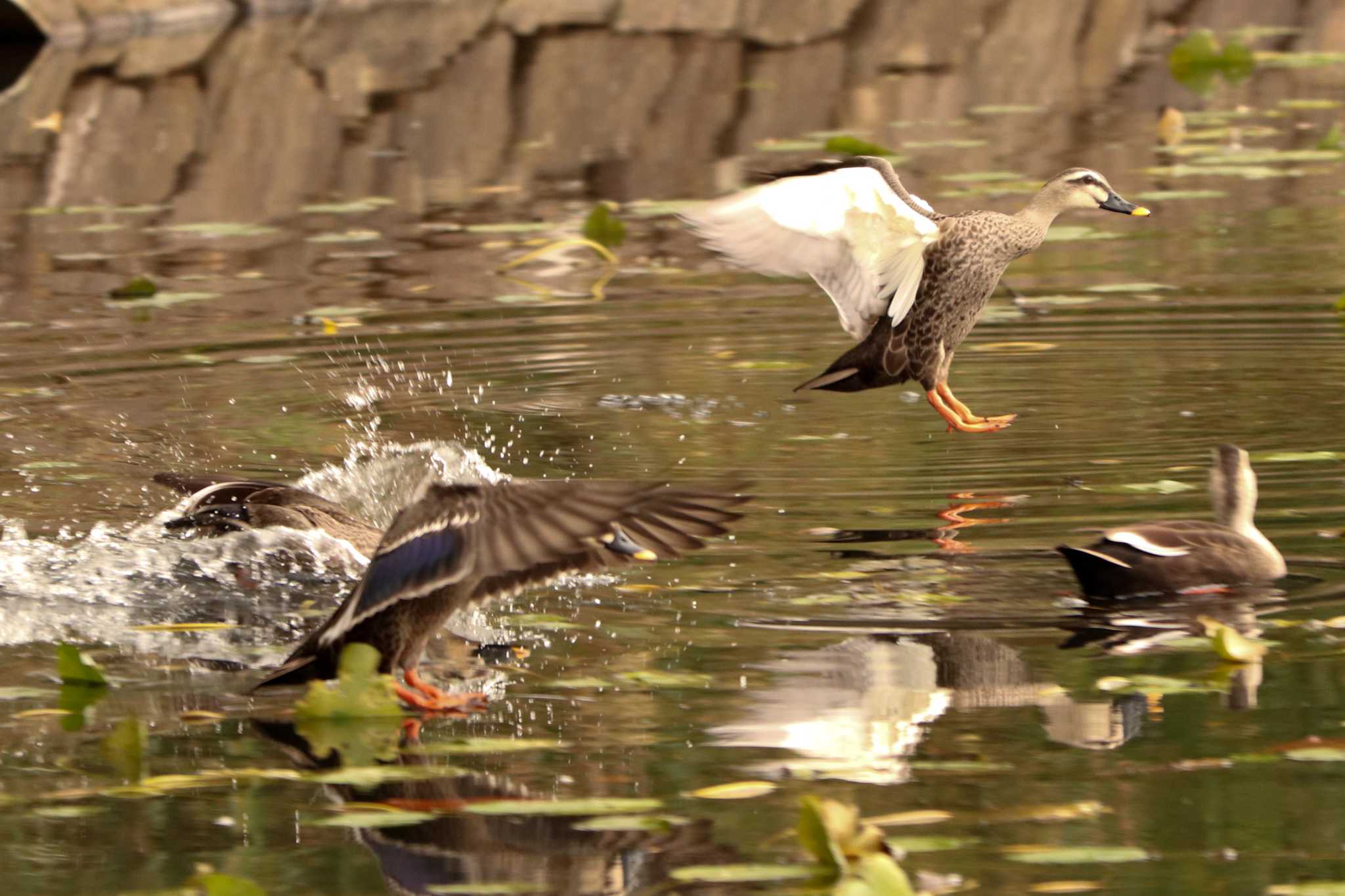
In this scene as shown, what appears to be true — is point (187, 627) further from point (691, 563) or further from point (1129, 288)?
point (1129, 288)

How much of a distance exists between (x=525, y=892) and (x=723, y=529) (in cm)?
132

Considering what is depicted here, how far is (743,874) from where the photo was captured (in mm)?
3699

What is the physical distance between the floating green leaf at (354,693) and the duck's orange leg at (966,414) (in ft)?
11.0

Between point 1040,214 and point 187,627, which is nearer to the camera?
point 187,627

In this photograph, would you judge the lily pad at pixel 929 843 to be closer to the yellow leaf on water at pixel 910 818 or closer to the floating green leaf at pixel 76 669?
the yellow leaf on water at pixel 910 818

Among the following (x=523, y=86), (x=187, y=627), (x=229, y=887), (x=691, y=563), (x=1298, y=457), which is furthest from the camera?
(x=523, y=86)

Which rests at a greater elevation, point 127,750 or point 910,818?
point 127,750

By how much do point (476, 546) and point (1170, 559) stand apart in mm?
1721

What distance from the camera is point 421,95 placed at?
682 inches

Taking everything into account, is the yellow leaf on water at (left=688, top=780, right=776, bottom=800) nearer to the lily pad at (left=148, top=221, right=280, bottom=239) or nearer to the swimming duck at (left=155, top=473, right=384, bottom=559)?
the swimming duck at (left=155, top=473, right=384, bottom=559)

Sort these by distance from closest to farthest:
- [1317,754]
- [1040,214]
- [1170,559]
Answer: [1317,754] → [1170,559] → [1040,214]

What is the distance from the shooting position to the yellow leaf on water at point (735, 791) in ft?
13.5

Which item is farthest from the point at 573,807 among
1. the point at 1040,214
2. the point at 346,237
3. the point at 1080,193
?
the point at 346,237

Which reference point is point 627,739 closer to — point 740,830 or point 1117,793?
point 740,830
